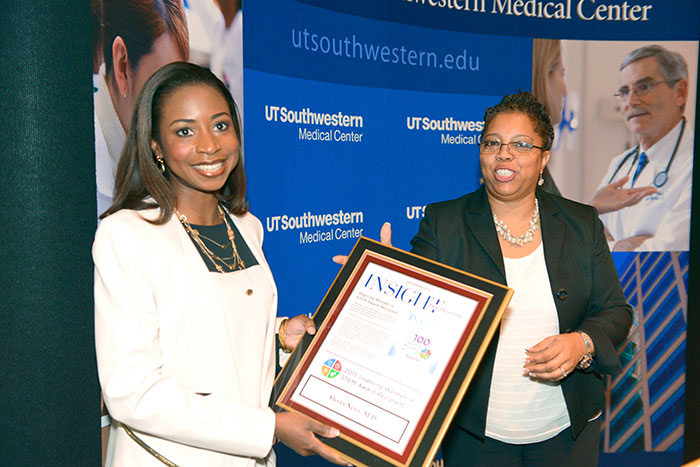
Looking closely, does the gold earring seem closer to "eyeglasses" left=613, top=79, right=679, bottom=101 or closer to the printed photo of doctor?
the printed photo of doctor

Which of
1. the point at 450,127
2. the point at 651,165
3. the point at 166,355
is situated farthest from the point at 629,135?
the point at 166,355

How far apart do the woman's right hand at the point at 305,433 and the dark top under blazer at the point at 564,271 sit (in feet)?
2.34

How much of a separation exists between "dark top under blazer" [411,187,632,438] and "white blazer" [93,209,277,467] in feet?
2.96

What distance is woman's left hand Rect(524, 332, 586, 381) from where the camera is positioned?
78.8 inches

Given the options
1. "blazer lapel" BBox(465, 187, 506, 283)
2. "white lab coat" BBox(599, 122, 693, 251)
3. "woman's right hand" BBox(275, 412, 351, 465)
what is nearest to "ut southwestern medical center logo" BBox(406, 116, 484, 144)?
"white lab coat" BBox(599, 122, 693, 251)

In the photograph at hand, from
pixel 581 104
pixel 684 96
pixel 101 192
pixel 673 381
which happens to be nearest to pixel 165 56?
pixel 101 192

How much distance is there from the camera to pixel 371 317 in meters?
1.89

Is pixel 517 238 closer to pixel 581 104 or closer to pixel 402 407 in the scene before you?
pixel 402 407

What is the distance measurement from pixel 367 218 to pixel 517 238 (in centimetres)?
157

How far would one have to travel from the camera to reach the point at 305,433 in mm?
1727

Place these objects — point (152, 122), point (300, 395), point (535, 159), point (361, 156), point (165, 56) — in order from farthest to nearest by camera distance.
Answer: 1. point (361, 156)
2. point (165, 56)
3. point (535, 159)
4. point (300, 395)
5. point (152, 122)

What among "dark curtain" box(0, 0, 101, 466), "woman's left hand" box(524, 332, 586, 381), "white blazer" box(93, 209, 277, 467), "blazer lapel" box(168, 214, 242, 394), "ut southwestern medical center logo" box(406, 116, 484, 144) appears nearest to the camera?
"white blazer" box(93, 209, 277, 467)

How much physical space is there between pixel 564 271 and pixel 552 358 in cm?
39

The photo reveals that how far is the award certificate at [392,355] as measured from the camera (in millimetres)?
1679
